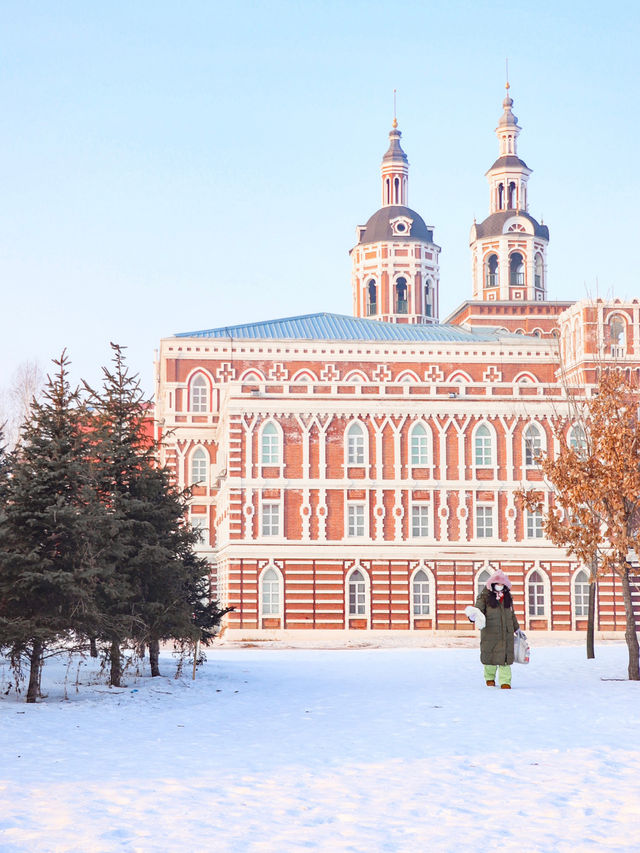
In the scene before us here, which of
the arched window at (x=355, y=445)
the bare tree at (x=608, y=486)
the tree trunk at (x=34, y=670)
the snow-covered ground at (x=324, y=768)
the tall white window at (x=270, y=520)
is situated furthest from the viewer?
the arched window at (x=355, y=445)

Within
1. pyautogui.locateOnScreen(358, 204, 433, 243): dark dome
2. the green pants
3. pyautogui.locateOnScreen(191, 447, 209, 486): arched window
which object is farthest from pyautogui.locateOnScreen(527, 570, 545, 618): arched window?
pyautogui.locateOnScreen(358, 204, 433, 243): dark dome

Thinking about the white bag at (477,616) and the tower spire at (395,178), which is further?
the tower spire at (395,178)

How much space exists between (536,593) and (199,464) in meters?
19.2

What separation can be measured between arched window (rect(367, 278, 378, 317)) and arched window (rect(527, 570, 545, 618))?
32.1m

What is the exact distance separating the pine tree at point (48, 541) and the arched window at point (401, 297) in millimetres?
56470

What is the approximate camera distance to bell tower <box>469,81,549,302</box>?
2884 inches

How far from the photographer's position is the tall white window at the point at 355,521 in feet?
150

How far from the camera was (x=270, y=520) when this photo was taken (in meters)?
45.6

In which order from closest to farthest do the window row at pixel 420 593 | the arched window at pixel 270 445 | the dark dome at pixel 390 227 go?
the window row at pixel 420 593 < the arched window at pixel 270 445 < the dark dome at pixel 390 227

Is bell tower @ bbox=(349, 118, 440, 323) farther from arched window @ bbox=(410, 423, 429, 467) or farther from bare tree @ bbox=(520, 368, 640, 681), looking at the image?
bare tree @ bbox=(520, 368, 640, 681)

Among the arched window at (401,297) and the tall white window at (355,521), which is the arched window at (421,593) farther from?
the arched window at (401,297)

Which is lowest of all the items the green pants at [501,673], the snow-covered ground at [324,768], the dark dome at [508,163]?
the snow-covered ground at [324,768]

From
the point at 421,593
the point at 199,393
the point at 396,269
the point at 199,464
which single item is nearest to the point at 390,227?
the point at 396,269

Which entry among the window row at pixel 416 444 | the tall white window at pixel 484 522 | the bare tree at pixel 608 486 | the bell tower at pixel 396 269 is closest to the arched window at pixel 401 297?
the bell tower at pixel 396 269
